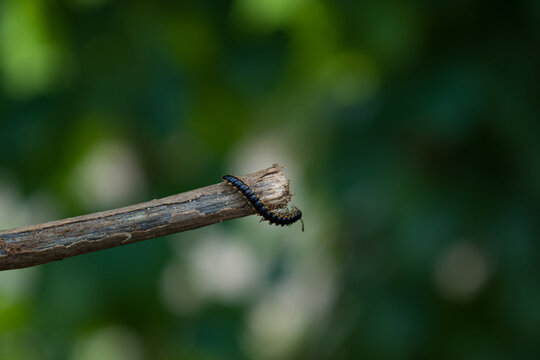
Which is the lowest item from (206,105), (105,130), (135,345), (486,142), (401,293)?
(135,345)

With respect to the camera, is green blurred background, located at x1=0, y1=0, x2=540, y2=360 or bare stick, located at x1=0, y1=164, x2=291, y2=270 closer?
bare stick, located at x1=0, y1=164, x2=291, y2=270

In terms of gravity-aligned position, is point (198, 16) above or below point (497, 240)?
above

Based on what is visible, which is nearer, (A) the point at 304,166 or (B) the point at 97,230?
(B) the point at 97,230

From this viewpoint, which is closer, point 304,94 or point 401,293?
point 401,293

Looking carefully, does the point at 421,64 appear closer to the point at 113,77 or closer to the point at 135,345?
the point at 113,77

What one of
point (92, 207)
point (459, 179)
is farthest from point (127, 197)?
point (459, 179)

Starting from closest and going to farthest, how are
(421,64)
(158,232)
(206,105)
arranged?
(158,232) → (421,64) → (206,105)

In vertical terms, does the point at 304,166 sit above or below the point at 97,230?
below

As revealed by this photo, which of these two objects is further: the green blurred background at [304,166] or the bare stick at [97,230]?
the green blurred background at [304,166]
